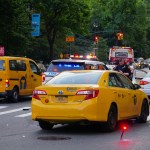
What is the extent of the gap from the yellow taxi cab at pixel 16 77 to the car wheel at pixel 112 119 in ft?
29.2

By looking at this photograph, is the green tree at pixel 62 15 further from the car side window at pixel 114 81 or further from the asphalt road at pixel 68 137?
the car side window at pixel 114 81

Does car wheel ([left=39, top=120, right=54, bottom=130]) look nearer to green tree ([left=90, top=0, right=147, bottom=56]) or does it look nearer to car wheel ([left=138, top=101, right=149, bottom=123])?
car wheel ([left=138, top=101, right=149, bottom=123])

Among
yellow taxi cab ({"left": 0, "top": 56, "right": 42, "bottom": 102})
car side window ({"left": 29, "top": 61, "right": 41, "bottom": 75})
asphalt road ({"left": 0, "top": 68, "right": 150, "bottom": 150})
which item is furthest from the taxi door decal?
asphalt road ({"left": 0, "top": 68, "right": 150, "bottom": 150})

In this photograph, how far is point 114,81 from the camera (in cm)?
1266

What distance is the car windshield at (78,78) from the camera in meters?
12.1

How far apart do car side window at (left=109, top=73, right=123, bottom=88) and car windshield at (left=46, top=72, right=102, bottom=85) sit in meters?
0.34

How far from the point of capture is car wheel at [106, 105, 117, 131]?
38.8ft

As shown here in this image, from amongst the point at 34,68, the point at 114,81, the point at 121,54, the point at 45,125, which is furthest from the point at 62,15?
the point at 45,125

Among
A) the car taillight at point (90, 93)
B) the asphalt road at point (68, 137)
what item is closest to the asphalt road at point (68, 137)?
the asphalt road at point (68, 137)

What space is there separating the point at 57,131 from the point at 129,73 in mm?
12445

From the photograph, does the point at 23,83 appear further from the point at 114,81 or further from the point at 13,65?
the point at 114,81

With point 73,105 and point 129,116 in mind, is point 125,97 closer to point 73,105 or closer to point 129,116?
point 129,116

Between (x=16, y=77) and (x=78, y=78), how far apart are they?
890 cm

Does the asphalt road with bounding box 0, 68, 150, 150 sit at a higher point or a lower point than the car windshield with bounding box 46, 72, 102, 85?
lower
